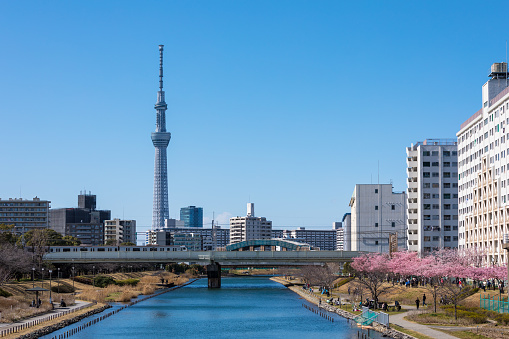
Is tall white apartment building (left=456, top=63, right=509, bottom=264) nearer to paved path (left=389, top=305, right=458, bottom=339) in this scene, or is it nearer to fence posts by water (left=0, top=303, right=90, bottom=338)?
paved path (left=389, top=305, right=458, bottom=339)

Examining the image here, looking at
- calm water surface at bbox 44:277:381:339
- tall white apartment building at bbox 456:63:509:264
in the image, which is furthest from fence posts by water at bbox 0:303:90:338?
tall white apartment building at bbox 456:63:509:264

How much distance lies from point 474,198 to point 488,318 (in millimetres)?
71169

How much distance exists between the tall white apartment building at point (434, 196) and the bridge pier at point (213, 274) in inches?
1788

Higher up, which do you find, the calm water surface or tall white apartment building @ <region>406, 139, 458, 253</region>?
tall white apartment building @ <region>406, 139, 458, 253</region>

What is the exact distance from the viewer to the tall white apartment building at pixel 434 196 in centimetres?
15775

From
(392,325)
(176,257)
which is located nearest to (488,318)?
(392,325)

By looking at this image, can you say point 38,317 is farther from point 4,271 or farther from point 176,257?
point 176,257

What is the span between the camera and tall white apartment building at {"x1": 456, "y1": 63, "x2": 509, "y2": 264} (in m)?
115

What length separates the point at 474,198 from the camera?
13112 cm

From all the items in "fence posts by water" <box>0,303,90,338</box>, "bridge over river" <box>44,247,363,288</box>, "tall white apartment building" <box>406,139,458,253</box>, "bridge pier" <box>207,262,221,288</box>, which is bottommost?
"bridge pier" <box>207,262,221,288</box>

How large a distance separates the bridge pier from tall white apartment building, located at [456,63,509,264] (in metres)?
53.3

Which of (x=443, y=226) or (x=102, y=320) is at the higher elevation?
(x=443, y=226)

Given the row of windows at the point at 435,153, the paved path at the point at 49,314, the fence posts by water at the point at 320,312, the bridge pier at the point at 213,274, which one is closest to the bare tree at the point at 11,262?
the paved path at the point at 49,314

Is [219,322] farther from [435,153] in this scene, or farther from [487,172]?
[435,153]
